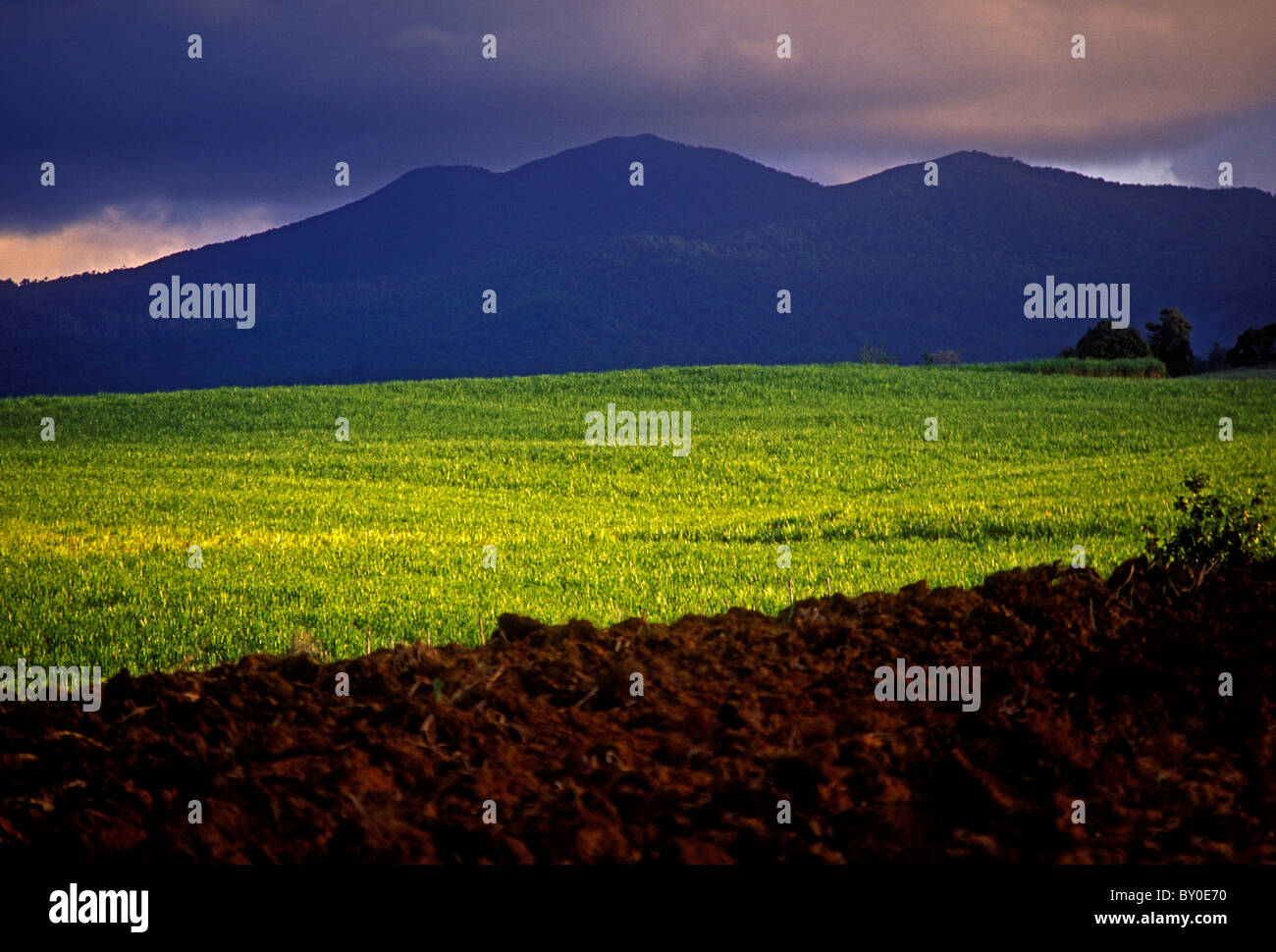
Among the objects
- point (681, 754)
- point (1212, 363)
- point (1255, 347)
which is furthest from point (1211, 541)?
point (1212, 363)

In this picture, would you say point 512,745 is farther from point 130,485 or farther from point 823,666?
point 130,485

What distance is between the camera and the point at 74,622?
1160 cm

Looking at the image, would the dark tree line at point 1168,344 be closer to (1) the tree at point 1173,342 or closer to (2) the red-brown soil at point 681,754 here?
(1) the tree at point 1173,342

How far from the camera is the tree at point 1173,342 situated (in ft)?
277

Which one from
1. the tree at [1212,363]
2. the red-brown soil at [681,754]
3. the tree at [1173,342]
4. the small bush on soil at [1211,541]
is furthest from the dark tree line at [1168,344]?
the red-brown soil at [681,754]

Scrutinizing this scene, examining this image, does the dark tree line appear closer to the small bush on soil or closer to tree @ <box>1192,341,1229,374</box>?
tree @ <box>1192,341,1229,374</box>

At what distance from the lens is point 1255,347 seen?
82000 millimetres

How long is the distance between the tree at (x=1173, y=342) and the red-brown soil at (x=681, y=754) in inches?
3395

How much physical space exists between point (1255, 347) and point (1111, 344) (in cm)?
1265

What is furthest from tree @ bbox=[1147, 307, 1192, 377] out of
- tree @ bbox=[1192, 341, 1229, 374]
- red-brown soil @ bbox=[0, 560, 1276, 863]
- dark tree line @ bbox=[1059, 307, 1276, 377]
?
red-brown soil @ bbox=[0, 560, 1276, 863]

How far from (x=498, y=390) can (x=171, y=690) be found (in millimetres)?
43334

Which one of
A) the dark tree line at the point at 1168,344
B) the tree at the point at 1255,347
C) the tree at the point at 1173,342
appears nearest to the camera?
the dark tree line at the point at 1168,344

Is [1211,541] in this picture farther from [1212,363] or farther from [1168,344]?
[1212,363]
